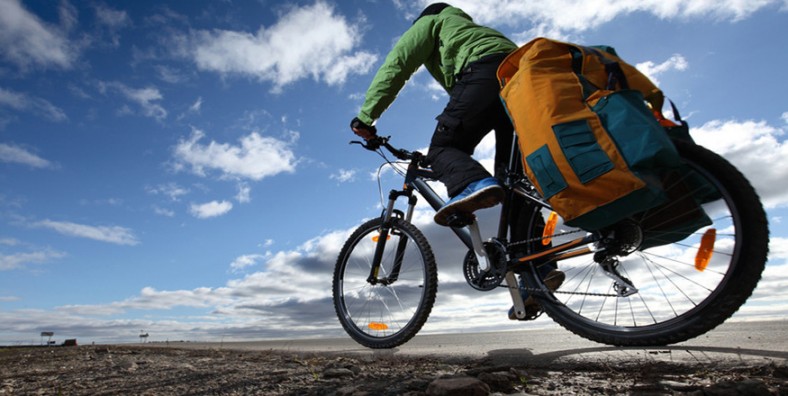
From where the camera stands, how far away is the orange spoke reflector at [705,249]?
241 cm

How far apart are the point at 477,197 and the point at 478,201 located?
A: 0.12 feet

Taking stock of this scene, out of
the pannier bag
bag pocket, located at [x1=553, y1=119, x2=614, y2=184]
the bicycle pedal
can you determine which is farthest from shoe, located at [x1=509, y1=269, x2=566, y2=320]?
bag pocket, located at [x1=553, y1=119, x2=614, y2=184]

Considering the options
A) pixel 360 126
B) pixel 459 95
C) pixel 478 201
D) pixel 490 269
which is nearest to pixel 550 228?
pixel 490 269

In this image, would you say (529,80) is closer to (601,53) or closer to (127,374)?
(601,53)

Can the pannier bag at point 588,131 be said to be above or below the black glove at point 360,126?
below

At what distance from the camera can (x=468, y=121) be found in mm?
2979

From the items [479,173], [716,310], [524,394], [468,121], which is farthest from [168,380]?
[716,310]

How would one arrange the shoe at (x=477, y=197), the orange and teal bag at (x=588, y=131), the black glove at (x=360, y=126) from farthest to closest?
the black glove at (x=360, y=126) < the shoe at (x=477, y=197) < the orange and teal bag at (x=588, y=131)

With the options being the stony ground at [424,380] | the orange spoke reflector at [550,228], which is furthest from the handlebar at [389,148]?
the stony ground at [424,380]

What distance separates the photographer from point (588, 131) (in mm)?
2154

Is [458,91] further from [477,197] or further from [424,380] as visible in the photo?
[424,380]

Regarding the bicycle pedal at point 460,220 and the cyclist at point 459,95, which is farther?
the bicycle pedal at point 460,220

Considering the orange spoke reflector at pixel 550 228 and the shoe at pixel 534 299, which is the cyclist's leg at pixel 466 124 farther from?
the shoe at pixel 534 299

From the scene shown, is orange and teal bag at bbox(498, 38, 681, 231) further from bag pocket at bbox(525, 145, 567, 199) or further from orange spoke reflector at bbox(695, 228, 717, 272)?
orange spoke reflector at bbox(695, 228, 717, 272)
